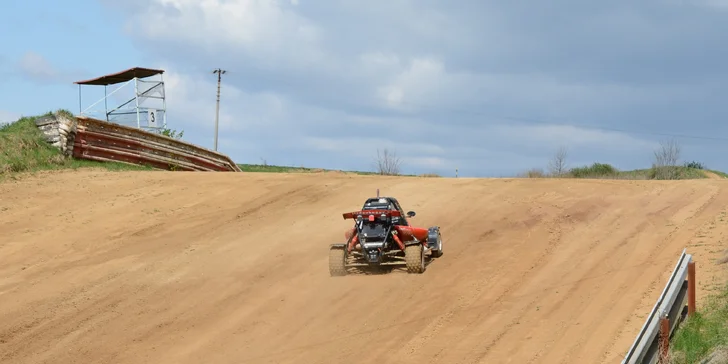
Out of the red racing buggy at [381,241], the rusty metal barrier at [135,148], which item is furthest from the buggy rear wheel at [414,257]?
the rusty metal barrier at [135,148]

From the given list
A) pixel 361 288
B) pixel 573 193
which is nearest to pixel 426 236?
pixel 361 288

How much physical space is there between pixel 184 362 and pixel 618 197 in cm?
1411

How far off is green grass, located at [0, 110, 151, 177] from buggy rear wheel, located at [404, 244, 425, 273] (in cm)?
1779

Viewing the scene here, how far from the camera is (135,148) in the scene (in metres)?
34.6

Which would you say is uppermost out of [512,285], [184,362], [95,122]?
[95,122]

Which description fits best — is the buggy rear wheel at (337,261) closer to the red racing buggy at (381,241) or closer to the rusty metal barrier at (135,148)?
the red racing buggy at (381,241)

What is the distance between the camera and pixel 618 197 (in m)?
24.0

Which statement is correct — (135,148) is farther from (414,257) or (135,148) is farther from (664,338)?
(664,338)

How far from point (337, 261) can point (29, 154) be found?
17.8 m

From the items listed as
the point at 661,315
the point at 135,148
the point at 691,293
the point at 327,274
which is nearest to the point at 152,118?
the point at 135,148

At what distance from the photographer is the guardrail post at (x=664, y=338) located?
492 inches

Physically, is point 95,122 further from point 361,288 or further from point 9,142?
point 361,288

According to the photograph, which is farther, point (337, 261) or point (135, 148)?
point (135, 148)

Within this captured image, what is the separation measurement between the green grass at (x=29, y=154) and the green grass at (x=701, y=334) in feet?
78.5
